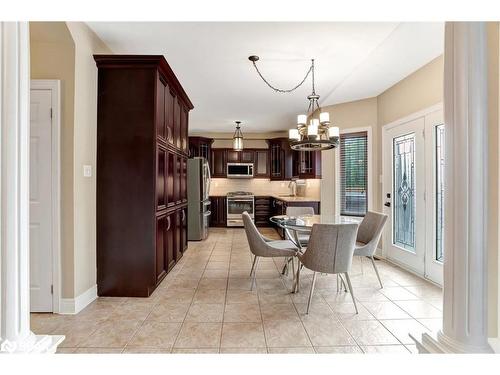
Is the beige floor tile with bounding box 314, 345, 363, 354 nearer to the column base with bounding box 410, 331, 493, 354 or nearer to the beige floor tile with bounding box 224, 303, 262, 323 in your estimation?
the beige floor tile with bounding box 224, 303, 262, 323

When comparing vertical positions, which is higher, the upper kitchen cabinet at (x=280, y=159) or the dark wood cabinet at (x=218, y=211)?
the upper kitchen cabinet at (x=280, y=159)

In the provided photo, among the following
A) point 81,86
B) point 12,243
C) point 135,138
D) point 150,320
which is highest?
point 81,86

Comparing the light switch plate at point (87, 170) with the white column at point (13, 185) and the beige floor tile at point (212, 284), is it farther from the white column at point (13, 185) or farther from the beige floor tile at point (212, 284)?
the beige floor tile at point (212, 284)

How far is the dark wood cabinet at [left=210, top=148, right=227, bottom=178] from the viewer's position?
7625 millimetres

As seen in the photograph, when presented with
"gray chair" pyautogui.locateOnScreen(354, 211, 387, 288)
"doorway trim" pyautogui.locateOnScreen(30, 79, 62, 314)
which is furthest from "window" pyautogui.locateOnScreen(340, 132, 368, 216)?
"doorway trim" pyautogui.locateOnScreen(30, 79, 62, 314)

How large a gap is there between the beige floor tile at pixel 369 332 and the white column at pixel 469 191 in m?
1.00

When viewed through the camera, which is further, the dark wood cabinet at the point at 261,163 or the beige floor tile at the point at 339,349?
the dark wood cabinet at the point at 261,163

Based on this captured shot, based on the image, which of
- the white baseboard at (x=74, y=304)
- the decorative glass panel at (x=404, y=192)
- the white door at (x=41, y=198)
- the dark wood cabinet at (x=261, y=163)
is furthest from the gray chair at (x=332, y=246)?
the dark wood cabinet at (x=261, y=163)

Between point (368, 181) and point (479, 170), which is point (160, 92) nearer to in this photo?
point (479, 170)

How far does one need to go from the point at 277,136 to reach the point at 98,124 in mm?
5551

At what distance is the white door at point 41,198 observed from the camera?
8.06ft

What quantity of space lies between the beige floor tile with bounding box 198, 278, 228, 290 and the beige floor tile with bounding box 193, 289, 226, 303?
0.30ft

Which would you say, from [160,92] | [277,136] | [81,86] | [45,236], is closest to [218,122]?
[277,136]

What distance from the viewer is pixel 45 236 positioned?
2477mm
